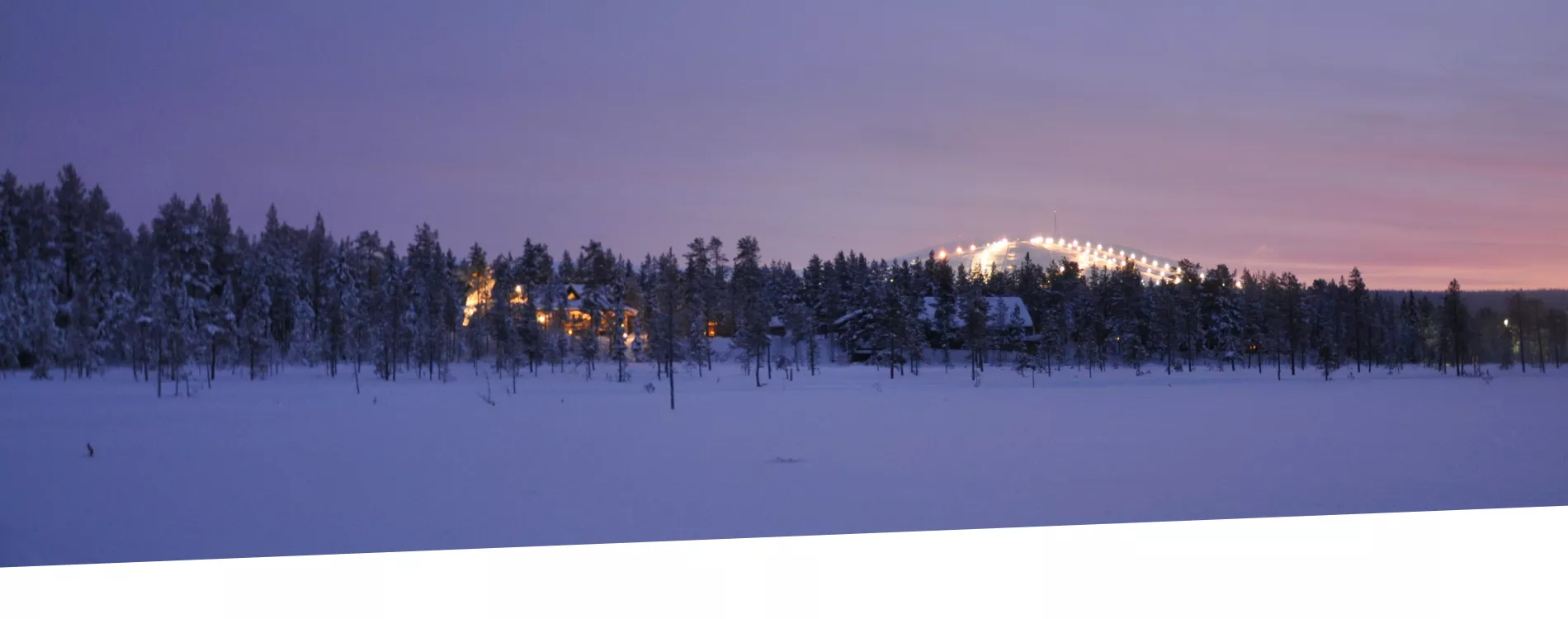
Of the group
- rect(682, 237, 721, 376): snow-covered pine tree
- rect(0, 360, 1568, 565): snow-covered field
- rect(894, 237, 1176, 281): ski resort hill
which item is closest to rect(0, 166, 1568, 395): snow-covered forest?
rect(682, 237, 721, 376): snow-covered pine tree

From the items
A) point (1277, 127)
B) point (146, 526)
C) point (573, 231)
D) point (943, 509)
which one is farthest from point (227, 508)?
point (1277, 127)

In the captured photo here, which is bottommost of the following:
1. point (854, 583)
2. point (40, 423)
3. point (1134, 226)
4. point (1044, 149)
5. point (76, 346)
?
point (854, 583)

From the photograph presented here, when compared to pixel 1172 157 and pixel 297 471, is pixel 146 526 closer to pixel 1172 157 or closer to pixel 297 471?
pixel 297 471

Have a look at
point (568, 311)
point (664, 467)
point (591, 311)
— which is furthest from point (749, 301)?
point (664, 467)

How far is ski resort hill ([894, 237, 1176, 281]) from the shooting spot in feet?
41.8

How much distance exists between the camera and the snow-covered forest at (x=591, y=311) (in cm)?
943

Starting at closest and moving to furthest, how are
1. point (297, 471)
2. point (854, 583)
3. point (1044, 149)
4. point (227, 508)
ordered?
point (854, 583), point (227, 508), point (297, 471), point (1044, 149)

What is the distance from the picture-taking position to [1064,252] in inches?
512

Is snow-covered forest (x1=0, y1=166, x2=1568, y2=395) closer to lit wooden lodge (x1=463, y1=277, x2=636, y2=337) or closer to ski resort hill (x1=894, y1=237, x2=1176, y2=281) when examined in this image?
lit wooden lodge (x1=463, y1=277, x2=636, y2=337)

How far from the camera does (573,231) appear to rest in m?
12.1

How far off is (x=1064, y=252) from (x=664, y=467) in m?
6.73

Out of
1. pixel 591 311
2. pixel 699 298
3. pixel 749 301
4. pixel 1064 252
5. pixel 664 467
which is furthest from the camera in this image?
pixel 591 311

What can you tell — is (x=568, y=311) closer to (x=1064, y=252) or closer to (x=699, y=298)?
(x=699, y=298)

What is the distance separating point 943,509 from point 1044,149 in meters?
5.90
